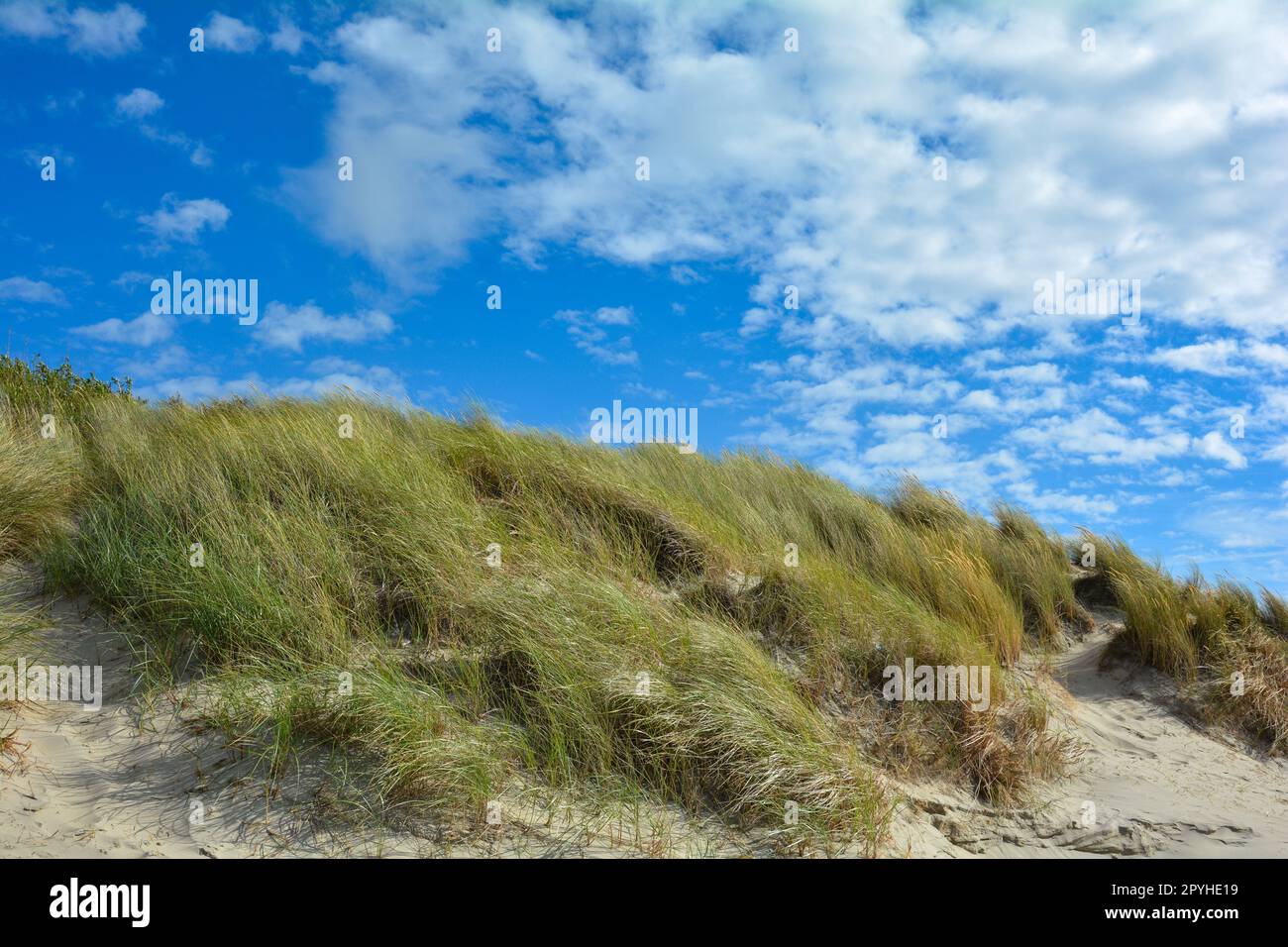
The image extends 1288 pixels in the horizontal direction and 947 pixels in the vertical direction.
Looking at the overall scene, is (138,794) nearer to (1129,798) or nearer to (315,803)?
(315,803)

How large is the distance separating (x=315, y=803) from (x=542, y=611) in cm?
182

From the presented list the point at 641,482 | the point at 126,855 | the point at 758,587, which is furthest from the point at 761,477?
the point at 126,855

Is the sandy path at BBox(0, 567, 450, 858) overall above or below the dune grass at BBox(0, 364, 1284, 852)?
below

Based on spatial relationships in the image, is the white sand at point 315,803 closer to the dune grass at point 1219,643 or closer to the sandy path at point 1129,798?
the sandy path at point 1129,798

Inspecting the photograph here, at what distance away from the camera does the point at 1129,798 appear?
6.43 m

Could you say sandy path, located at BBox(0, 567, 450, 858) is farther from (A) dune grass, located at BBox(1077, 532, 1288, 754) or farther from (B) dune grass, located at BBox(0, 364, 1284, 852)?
(A) dune grass, located at BBox(1077, 532, 1288, 754)

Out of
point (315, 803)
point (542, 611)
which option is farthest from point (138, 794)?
point (542, 611)

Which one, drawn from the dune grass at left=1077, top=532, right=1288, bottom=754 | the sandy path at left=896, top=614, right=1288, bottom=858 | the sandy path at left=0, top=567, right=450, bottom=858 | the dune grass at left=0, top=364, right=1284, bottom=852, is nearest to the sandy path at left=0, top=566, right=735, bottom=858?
the sandy path at left=0, top=567, right=450, bottom=858

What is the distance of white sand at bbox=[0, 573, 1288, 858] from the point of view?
446cm

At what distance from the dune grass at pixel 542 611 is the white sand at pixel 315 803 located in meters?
0.23

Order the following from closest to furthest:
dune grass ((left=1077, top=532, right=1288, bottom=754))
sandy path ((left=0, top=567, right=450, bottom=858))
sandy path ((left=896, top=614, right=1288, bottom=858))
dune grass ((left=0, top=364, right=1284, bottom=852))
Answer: sandy path ((left=0, top=567, right=450, bottom=858)) < dune grass ((left=0, top=364, right=1284, bottom=852)) < sandy path ((left=896, top=614, right=1288, bottom=858)) < dune grass ((left=1077, top=532, right=1288, bottom=754))

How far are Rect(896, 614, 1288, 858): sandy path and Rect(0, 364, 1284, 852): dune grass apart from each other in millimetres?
284

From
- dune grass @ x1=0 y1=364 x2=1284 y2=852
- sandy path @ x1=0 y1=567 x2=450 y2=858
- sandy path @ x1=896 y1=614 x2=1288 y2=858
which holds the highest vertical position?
dune grass @ x1=0 y1=364 x2=1284 y2=852
